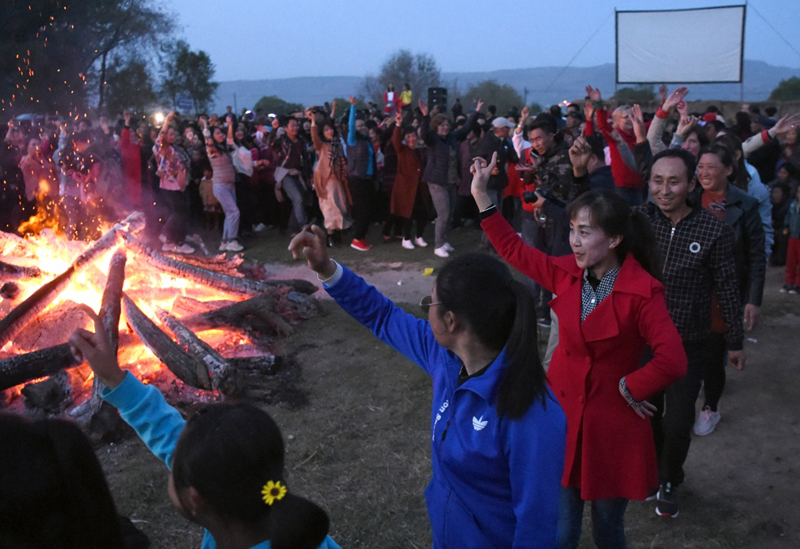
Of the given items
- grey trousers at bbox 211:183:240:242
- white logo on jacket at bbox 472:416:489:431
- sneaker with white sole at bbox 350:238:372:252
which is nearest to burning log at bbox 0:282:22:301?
grey trousers at bbox 211:183:240:242

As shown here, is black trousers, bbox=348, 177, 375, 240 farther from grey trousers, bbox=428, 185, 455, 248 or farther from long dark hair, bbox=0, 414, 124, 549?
long dark hair, bbox=0, 414, 124, 549

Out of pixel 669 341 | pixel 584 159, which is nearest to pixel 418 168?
pixel 584 159

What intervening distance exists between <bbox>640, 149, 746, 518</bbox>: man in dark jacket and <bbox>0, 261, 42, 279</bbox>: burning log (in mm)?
6187

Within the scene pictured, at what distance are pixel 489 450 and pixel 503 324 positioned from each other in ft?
1.31

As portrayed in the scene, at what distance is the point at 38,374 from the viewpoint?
5.23 m

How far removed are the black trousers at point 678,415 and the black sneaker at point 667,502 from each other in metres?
0.04

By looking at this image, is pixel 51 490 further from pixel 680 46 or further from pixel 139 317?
pixel 680 46

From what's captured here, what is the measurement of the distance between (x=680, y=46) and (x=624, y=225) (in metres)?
20.2

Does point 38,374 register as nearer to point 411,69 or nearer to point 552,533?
point 552,533

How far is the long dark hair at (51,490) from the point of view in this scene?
1.48 m

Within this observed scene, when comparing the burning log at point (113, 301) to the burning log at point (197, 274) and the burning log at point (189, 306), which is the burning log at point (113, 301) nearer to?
the burning log at point (189, 306)

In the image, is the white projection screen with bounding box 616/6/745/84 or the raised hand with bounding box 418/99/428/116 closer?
the raised hand with bounding box 418/99/428/116

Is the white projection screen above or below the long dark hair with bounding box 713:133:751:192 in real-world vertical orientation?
above

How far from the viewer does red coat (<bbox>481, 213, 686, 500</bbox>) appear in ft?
9.06
